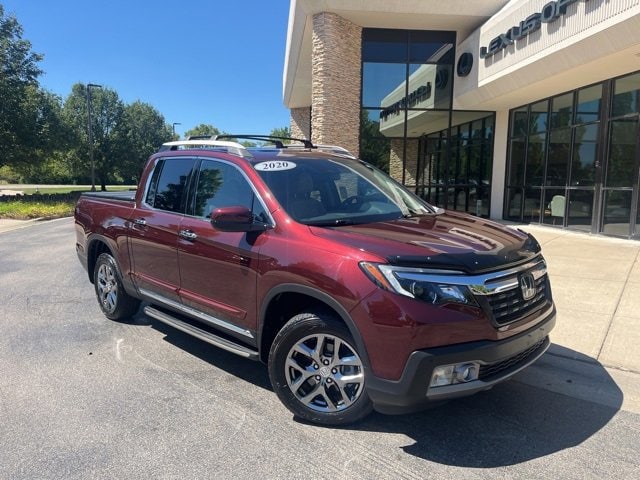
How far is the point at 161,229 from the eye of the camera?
430 cm

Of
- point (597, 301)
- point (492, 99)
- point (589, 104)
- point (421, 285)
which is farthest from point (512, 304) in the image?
point (492, 99)

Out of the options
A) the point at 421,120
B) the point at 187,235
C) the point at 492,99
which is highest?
the point at 492,99

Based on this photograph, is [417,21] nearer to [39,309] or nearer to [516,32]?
[516,32]

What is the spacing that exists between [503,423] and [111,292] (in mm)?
4306

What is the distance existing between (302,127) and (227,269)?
88.7ft

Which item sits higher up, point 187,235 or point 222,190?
point 222,190

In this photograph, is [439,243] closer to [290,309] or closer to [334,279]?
[334,279]

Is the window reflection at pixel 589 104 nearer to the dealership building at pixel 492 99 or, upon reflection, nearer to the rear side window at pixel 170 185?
the dealership building at pixel 492 99

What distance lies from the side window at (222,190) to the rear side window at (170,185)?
229 mm

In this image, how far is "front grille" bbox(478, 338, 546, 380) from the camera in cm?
280

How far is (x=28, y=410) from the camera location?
3373 mm

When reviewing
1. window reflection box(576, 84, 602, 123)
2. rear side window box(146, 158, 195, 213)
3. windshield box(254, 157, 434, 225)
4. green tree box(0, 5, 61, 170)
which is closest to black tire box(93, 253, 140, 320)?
rear side window box(146, 158, 195, 213)

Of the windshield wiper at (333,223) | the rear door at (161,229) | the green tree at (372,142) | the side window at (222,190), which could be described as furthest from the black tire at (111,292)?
the green tree at (372,142)

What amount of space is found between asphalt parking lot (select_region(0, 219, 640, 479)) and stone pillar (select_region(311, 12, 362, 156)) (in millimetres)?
11836
